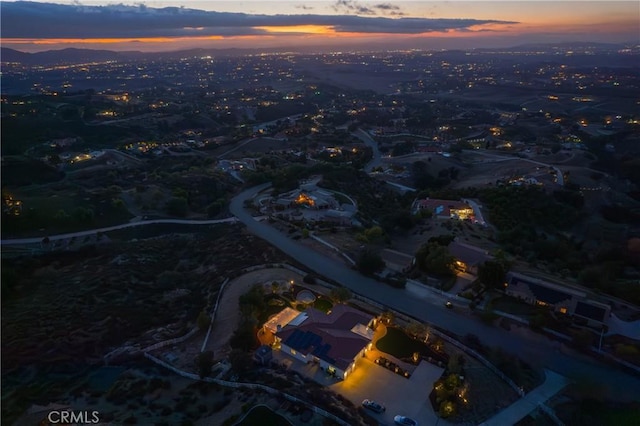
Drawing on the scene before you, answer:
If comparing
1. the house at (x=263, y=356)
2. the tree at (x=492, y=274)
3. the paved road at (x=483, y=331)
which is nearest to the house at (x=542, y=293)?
the tree at (x=492, y=274)

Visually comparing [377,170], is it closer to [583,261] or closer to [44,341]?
[583,261]

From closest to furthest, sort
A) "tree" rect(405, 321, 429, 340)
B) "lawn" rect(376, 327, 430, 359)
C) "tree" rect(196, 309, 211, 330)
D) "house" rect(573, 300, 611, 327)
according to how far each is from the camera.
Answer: "lawn" rect(376, 327, 430, 359) → "tree" rect(405, 321, 429, 340) → "house" rect(573, 300, 611, 327) → "tree" rect(196, 309, 211, 330)

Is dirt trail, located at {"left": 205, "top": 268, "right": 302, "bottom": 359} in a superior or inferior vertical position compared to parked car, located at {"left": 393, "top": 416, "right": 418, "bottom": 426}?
inferior

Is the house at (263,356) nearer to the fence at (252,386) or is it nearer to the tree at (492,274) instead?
the fence at (252,386)

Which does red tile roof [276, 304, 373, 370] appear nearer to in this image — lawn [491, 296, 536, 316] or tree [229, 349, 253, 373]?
tree [229, 349, 253, 373]

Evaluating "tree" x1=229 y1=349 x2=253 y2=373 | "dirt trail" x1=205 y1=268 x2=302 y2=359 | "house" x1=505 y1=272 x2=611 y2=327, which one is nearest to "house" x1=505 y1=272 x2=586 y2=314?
"house" x1=505 y1=272 x2=611 y2=327

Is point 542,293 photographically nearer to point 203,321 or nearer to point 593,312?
point 593,312

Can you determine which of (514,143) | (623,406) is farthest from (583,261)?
(514,143)
